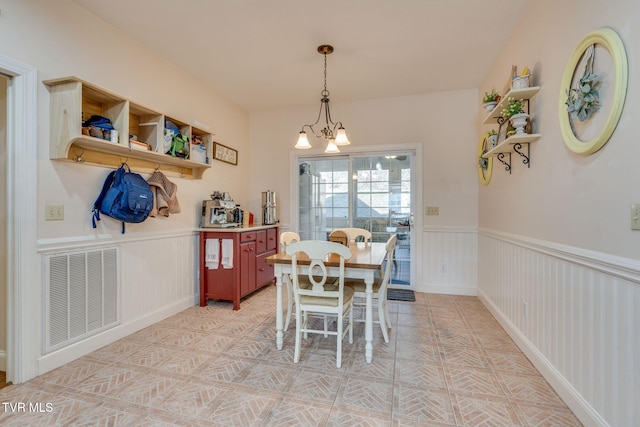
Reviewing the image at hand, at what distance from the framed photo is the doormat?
2.84m

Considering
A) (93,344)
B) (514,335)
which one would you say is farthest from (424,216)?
(93,344)

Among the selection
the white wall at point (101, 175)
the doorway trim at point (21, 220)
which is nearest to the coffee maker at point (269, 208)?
the white wall at point (101, 175)

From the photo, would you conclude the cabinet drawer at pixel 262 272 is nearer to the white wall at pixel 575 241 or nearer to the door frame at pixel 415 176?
the door frame at pixel 415 176

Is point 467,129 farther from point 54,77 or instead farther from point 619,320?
point 54,77

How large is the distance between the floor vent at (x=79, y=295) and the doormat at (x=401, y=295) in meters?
2.96

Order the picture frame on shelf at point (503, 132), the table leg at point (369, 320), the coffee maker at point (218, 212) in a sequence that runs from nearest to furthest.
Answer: the table leg at point (369, 320)
the picture frame on shelf at point (503, 132)
the coffee maker at point (218, 212)

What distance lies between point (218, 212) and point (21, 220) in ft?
5.82

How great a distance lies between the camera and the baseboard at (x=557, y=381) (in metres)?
1.51

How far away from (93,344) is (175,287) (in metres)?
0.93

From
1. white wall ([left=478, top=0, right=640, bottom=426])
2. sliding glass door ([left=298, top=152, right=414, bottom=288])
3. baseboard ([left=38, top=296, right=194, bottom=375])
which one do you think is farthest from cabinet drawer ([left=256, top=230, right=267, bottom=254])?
white wall ([left=478, top=0, right=640, bottom=426])

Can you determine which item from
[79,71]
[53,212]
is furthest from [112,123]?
[53,212]

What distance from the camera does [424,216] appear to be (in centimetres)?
407

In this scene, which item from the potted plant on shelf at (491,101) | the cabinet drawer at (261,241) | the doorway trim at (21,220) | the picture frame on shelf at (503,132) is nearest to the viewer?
the doorway trim at (21,220)

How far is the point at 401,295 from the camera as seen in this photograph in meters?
3.88
